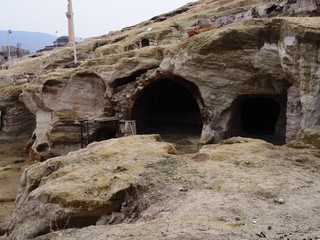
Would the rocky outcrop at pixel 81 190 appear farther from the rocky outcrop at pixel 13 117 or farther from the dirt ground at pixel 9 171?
the rocky outcrop at pixel 13 117

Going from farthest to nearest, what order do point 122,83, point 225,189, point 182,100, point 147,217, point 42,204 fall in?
point 182,100 → point 122,83 → point 42,204 → point 225,189 → point 147,217

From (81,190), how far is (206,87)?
1005cm

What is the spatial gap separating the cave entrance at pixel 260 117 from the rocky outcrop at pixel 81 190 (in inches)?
340

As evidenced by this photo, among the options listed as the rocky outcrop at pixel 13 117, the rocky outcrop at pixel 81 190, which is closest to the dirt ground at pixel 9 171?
the rocky outcrop at pixel 13 117

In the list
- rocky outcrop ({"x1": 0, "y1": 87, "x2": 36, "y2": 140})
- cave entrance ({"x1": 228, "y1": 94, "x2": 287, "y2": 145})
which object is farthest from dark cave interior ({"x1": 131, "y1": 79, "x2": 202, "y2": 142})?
rocky outcrop ({"x1": 0, "y1": 87, "x2": 36, "y2": 140})

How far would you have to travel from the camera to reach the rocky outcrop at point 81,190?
26.8ft

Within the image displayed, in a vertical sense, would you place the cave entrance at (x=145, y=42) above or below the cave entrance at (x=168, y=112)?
above

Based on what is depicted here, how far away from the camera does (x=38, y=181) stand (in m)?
10.4

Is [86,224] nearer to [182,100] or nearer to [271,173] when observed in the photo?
[271,173]

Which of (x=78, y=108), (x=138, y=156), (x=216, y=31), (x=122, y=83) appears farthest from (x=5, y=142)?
(x=138, y=156)

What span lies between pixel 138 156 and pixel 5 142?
760 inches

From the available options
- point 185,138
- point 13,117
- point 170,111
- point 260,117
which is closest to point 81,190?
point 185,138

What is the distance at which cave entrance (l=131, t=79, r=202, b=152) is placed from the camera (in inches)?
856

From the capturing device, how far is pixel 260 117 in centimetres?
2097
